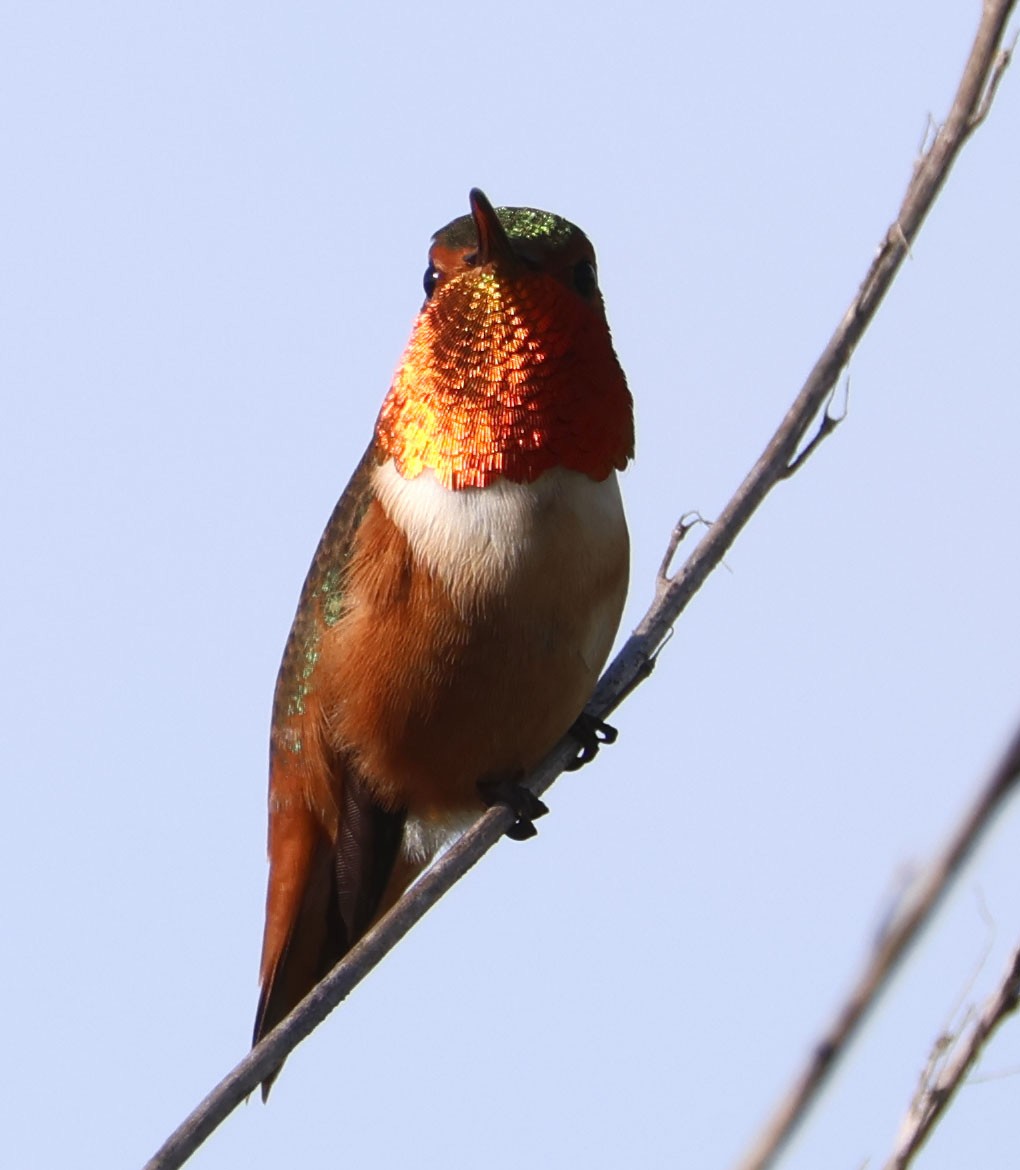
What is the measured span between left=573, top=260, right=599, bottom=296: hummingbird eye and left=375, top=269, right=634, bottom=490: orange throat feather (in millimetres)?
127

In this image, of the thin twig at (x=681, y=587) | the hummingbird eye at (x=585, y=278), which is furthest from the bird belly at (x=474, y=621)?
the hummingbird eye at (x=585, y=278)

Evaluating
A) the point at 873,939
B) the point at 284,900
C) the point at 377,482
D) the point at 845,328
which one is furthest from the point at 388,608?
the point at 873,939

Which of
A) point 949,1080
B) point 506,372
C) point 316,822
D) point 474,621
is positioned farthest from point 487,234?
point 949,1080

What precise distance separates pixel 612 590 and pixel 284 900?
1679mm

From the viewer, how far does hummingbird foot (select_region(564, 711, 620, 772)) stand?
516 centimetres

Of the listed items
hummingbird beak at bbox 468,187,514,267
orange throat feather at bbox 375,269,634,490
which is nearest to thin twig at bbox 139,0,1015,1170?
orange throat feather at bbox 375,269,634,490

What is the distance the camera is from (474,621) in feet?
15.8

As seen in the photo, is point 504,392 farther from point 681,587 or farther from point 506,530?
point 681,587

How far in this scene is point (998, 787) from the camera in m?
0.91

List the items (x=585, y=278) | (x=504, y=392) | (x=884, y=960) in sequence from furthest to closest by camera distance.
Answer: (x=585, y=278), (x=504, y=392), (x=884, y=960)

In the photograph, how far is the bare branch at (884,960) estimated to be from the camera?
0.92 meters

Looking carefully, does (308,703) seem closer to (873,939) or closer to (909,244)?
(909,244)

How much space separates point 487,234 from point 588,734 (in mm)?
1601

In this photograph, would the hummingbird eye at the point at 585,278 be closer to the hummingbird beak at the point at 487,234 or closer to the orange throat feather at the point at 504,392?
the orange throat feather at the point at 504,392
